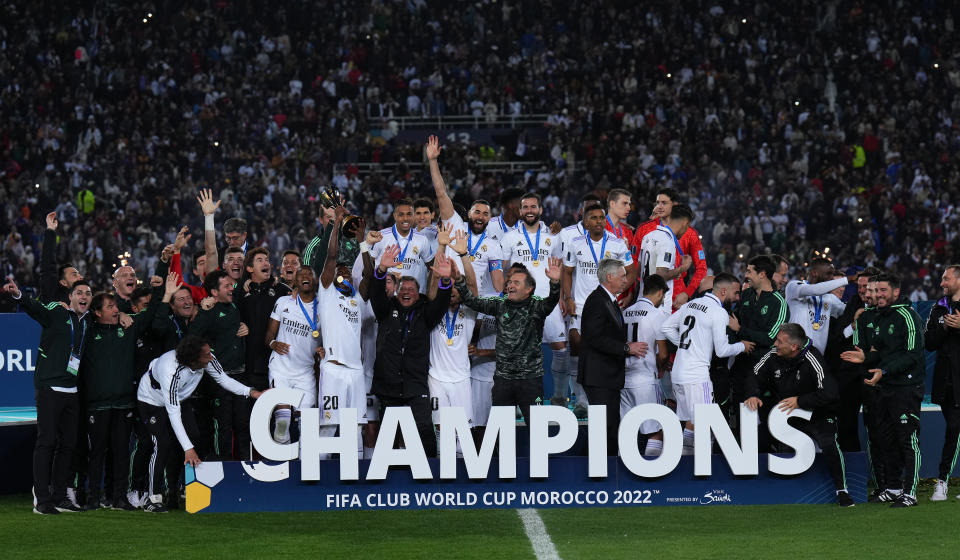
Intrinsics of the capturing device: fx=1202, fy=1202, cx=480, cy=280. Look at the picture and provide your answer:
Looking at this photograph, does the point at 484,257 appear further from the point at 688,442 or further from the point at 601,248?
the point at 688,442

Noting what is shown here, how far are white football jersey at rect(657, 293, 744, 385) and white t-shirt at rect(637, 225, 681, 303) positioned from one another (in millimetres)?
787

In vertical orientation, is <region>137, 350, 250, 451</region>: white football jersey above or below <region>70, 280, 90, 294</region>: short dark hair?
below

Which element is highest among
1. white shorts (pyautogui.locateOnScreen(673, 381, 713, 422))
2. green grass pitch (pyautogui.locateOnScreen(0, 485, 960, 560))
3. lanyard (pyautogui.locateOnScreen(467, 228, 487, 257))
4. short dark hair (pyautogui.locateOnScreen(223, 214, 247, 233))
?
short dark hair (pyautogui.locateOnScreen(223, 214, 247, 233))

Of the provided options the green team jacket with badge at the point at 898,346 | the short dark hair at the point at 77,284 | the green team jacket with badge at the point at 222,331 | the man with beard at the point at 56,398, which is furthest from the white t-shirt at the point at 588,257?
the man with beard at the point at 56,398

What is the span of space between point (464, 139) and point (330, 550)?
66.6 ft

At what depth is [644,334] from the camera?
1111 cm

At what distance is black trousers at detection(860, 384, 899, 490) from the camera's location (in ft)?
34.2

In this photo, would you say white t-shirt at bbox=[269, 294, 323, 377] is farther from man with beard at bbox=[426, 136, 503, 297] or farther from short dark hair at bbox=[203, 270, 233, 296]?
man with beard at bbox=[426, 136, 503, 297]

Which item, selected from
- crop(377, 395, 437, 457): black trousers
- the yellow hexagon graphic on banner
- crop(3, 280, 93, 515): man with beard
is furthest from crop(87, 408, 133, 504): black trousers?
crop(377, 395, 437, 457): black trousers

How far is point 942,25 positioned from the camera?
30953 mm

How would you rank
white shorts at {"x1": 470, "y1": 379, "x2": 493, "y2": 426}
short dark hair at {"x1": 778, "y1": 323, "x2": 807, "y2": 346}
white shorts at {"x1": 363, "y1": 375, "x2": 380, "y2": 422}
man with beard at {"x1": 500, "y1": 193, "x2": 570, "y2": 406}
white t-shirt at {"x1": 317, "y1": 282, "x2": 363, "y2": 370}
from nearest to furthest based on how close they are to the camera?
1. short dark hair at {"x1": 778, "y1": 323, "x2": 807, "y2": 346}
2. white t-shirt at {"x1": 317, "y1": 282, "x2": 363, "y2": 370}
3. white shorts at {"x1": 363, "y1": 375, "x2": 380, "y2": 422}
4. white shorts at {"x1": 470, "y1": 379, "x2": 493, "y2": 426}
5. man with beard at {"x1": 500, "y1": 193, "x2": 570, "y2": 406}

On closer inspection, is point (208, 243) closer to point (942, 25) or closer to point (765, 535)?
point (765, 535)

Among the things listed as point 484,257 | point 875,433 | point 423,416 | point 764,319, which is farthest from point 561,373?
point 875,433

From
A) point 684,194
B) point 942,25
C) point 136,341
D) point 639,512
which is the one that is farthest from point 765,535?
point 942,25
